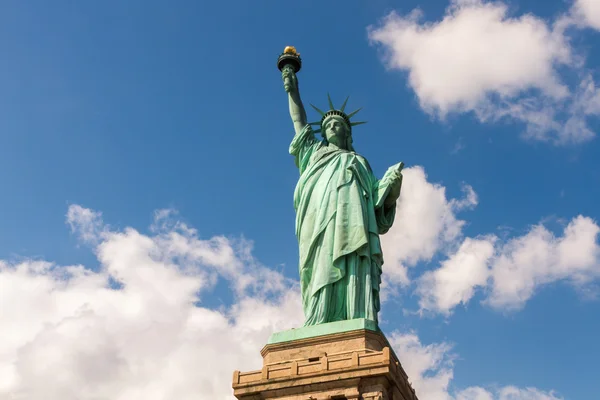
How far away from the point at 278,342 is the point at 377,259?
12.3ft

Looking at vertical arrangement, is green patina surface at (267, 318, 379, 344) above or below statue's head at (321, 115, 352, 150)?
below

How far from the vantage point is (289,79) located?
80.4 feet

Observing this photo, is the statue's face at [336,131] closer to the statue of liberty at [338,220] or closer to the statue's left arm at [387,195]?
the statue of liberty at [338,220]

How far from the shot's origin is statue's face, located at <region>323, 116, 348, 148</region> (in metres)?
23.5

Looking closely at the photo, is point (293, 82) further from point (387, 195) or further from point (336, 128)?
point (387, 195)

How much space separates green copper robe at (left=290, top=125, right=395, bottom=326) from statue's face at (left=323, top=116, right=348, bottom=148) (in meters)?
0.57

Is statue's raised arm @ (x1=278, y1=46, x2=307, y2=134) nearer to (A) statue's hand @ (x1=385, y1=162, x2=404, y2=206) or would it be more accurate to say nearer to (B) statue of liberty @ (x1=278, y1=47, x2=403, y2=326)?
(B) statue of liberty @ (x1=278, y1=47, x2=403, y2=326)

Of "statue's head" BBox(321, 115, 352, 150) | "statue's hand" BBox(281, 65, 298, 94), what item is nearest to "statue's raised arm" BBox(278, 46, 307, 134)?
"statue's hand" BBox(281, 65, 298, 94)

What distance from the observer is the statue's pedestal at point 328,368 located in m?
16.4

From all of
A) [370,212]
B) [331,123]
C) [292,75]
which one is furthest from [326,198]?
[292,75]

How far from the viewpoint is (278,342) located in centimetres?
1830

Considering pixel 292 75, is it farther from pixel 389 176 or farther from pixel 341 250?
pixel 341 250

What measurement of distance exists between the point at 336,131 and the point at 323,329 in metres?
7.33

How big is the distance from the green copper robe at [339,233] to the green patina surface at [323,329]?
598 millimetres
